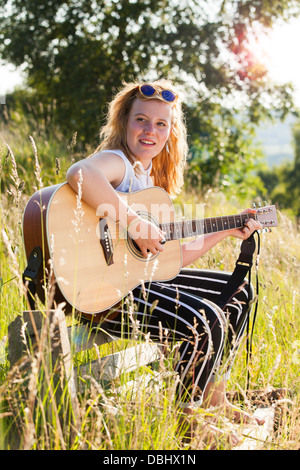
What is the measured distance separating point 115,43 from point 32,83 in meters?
2.51

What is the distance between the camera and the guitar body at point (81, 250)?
2057 millimetres

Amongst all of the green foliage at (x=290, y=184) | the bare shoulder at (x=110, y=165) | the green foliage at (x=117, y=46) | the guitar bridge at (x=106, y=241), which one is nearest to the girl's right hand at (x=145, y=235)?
the guitar bridge at (x=106, y=241)

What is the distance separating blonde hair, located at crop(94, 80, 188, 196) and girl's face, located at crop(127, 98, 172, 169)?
4 centimetres

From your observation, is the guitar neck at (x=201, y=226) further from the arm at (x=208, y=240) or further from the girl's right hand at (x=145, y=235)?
the girl's right hand at (x=145, y=235)

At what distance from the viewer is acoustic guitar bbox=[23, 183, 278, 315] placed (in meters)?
2.06

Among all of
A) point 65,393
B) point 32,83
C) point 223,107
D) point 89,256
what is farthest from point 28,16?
point 65,393

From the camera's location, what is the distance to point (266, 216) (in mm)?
2844

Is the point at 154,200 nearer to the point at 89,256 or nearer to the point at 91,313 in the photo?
the point at 89,256

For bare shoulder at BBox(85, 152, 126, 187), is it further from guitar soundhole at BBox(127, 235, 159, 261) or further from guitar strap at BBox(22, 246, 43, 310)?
guitar strap at BBox(22, 246, 43, 310)

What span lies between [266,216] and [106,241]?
1.09 m

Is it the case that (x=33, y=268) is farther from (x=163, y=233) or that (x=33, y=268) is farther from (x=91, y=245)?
(x=163, y=233)

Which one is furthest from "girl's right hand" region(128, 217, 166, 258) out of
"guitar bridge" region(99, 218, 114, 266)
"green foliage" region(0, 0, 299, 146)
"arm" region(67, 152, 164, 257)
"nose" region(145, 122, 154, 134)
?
"green foliage" region(0, 0, 299, 146)
